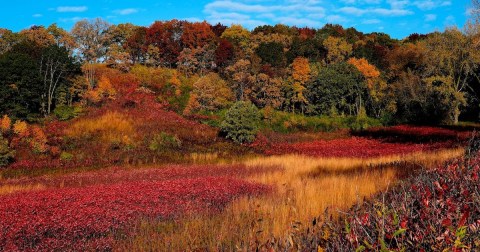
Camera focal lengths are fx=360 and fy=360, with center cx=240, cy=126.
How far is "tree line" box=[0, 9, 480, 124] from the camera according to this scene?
38.7m

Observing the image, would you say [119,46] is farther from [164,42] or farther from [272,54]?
[272,54]

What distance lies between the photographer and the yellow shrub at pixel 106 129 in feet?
89.2

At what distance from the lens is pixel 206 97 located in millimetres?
43188

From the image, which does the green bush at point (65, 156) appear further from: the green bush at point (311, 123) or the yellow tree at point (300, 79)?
the yellow tree at point (300, 79)

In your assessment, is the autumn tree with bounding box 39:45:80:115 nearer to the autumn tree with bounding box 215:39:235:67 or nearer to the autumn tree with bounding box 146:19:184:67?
the autumn tree with bounding box 146:19:184:67

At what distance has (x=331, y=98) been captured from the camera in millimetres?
49719

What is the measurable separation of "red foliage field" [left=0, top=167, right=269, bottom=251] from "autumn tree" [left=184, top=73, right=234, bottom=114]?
31.7 metres

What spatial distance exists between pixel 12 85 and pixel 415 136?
116ft

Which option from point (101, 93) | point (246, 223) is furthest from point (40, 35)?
point (246, 223)

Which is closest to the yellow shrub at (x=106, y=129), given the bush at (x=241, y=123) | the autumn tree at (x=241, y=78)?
the bush at (x=241, y=123)

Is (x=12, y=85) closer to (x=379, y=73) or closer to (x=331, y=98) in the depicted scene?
(x=331, y=98)

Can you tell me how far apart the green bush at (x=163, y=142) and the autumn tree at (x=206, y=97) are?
13573mm

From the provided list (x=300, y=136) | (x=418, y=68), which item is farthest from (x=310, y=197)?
(x=418, y=68)

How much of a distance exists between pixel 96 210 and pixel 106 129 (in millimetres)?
23275
